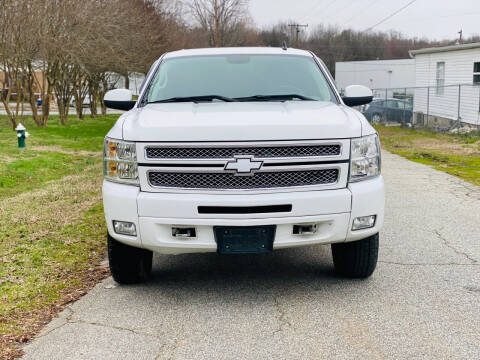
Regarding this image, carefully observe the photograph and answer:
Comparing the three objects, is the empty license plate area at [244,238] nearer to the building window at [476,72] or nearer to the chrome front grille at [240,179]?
the chrome front grille at [240,179]

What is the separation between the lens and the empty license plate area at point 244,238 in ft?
14.0

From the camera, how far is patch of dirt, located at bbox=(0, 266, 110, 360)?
3.78 meters

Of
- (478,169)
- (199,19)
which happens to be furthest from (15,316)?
(199,19)

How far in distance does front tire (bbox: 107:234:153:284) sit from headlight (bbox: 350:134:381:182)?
1754 mm

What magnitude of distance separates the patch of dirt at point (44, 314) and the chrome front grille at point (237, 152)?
4.25 ft

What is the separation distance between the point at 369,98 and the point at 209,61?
61.7 inches

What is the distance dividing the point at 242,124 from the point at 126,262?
1.47 meters

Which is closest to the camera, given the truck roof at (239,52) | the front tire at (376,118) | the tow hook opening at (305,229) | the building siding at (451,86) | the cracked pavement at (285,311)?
the cracked pavement at (285,311)

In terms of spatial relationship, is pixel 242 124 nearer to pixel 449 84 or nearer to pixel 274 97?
pixel 274 97

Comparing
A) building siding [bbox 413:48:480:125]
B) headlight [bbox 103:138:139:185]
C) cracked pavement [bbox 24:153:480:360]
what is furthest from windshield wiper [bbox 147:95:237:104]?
building siding [bbox 413:48:480:125]

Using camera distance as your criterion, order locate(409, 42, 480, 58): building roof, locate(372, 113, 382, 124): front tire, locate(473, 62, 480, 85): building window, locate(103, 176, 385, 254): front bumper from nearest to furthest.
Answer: locate(103, 176, 385, 254): front bumper < locate(409, 42, 480, 58): building roof < locate(473, 62, 480, 85): building window < locate(372, 113, 382, 124): front tire

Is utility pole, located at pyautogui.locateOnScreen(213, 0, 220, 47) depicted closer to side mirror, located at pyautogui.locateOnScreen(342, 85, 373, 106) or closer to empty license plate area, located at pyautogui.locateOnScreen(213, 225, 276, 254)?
side mirror, located at pyautogui.locateOnScreen(342, 85, 373, 106)

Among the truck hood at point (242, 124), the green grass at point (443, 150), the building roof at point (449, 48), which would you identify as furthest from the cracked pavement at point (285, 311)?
the building roof at point (449, 48)

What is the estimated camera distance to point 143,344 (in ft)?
12.4
